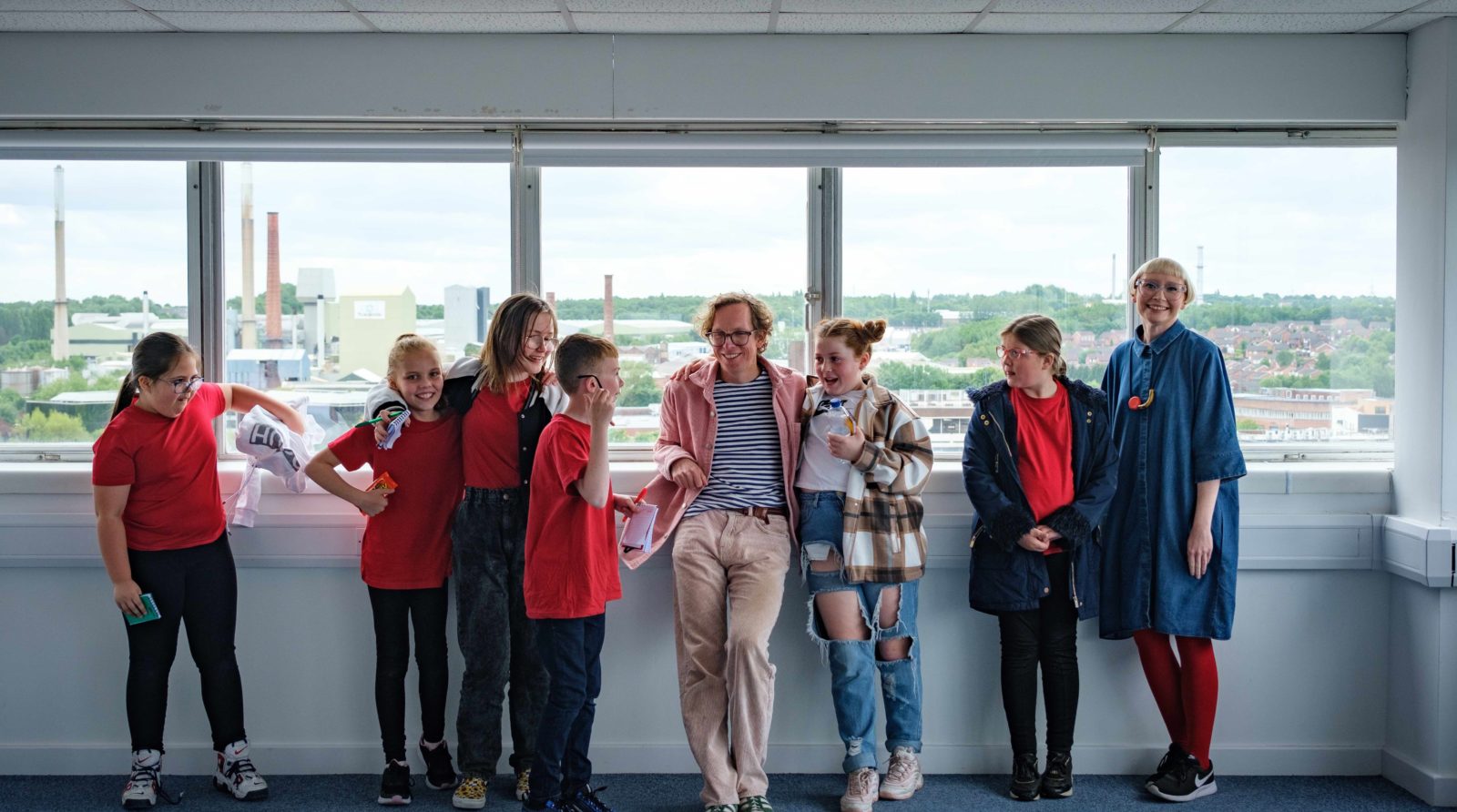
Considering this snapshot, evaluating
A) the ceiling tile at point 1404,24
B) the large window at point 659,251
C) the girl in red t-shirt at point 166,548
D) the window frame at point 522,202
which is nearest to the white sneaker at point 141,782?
the girl in red t-shirt at point 166,548

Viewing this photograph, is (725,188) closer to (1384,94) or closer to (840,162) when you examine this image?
(840,162)

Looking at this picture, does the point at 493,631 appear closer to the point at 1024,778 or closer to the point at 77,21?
the point at 1024,778

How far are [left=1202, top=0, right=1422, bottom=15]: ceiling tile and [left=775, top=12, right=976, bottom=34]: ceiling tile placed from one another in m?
0.75

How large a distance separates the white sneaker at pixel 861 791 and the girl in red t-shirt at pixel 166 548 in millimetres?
1775

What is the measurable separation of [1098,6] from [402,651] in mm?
2836

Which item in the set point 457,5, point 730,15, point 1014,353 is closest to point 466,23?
point 457,5

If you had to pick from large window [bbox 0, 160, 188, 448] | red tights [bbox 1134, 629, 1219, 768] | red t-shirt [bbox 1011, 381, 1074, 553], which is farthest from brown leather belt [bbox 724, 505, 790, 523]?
large window [bbox 0, 160, 188, 448]

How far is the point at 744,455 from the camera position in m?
3.19

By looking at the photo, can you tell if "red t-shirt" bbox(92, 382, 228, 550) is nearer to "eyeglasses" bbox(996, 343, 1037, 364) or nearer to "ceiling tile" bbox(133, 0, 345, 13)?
"ceiling tile" bbox(133, 0, 345, 13)

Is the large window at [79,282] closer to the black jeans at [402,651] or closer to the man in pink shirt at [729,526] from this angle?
the black jeans at [402,651]

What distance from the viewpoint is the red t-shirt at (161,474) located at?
303cm

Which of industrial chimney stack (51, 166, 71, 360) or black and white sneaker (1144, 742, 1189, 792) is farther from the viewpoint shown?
industrial chimney stack (51, 166, 71, 360)

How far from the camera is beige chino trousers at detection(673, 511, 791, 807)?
3.02m

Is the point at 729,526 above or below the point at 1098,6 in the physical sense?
below
